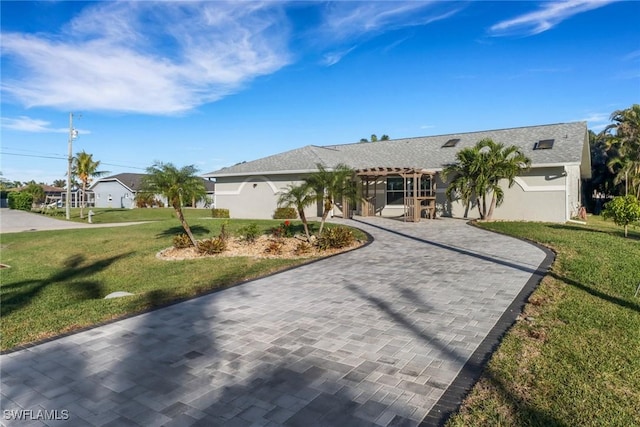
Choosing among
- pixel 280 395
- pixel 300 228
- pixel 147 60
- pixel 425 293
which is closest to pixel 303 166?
pixel 300 228

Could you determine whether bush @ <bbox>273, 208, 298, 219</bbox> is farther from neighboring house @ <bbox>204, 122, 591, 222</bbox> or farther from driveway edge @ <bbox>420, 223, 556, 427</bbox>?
driveway edge @ <bbox>420, 223, 556, 427</bbox>

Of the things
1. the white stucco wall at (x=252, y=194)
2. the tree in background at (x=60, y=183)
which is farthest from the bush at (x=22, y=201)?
the tree in background at (x=60, y=183)

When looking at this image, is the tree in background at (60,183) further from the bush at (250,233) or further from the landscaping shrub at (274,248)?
the landscaping shrub at (274,248)

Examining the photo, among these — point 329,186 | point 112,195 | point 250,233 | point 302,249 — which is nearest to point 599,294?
point 302,249

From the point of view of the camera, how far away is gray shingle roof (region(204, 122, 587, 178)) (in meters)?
18.1

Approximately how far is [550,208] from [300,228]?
11.7 m

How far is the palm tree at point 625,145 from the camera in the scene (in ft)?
83.5

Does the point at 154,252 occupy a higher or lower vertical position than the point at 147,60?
lower

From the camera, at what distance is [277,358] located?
13.3ft

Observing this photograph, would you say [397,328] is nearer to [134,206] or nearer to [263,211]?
[263,211]

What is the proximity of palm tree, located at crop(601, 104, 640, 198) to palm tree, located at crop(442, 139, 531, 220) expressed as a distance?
13.4 m

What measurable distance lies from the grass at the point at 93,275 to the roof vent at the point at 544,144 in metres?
11.6

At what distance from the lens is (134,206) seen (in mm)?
43250

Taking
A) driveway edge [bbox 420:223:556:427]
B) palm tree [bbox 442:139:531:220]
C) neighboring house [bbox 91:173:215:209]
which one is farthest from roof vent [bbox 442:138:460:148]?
neighboring house [bbox 91:173:215:209]
